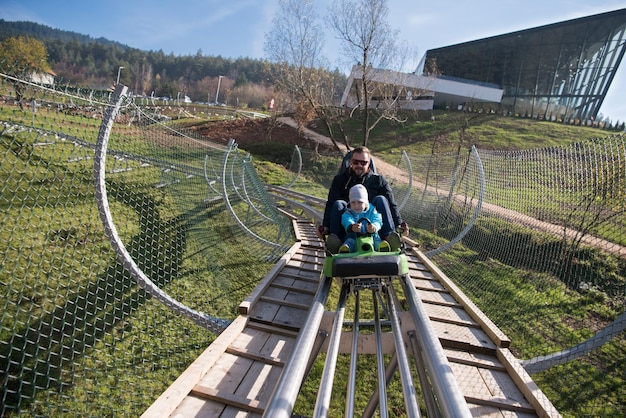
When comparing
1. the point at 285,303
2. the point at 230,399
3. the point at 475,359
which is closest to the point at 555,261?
the point at 475,359

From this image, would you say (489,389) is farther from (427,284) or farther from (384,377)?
(427,284)

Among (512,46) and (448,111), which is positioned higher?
(512,46)

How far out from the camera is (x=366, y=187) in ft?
13.0

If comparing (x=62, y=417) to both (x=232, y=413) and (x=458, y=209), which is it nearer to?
(x=232, y=413)

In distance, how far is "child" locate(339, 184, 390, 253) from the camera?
296 cm

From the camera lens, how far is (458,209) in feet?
26.5

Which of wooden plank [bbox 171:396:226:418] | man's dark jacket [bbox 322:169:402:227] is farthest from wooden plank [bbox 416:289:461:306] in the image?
wooden plank [bbox 171:396:226:418]

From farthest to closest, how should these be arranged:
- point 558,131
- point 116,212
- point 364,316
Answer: point 558,131
point 116,212
point 364,316

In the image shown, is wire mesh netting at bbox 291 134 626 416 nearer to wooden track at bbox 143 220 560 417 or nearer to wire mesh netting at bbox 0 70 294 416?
wooden track at bbox 143 220 560 417

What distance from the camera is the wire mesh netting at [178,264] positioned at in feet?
9.08

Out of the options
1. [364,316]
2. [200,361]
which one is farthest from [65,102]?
[364,316]

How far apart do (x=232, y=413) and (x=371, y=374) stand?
2084mm

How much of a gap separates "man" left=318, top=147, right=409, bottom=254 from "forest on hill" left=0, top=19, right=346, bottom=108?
6092 centimetres

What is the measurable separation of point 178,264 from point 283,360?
3.09 meters
